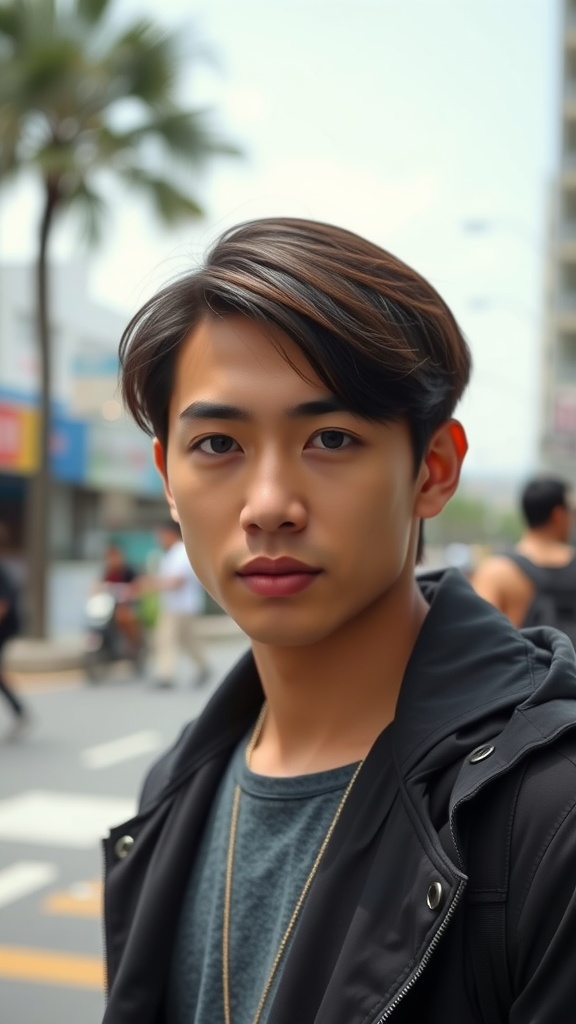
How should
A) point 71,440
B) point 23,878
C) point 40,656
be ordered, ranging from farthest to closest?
point 71,440
point 40,656
point 23,878

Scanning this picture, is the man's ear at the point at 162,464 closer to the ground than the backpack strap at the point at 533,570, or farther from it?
farther from it

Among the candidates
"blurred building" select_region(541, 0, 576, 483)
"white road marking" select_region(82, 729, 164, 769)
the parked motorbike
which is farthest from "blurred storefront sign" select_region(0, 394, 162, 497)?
"blurred building" select_region(541, 0, 576, 483)

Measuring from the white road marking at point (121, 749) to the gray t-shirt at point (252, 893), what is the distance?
21.7ft

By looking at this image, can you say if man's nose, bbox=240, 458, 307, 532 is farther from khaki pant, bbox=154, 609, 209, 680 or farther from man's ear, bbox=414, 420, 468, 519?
khaki pant, bbox=154, 609, 209, 680

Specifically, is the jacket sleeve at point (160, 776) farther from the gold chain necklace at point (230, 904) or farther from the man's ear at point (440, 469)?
the man's ear at point (440, 469)

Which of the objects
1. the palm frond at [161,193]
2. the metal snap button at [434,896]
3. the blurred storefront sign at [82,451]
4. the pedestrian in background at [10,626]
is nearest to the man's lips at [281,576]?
the metal snap button at [434,896]

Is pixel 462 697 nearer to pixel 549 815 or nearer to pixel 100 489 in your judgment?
pixel 549 815

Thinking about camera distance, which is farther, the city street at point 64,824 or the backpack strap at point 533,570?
the backpack strap at point 533,570

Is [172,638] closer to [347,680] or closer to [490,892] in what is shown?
[347,680]

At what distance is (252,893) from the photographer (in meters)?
1.46

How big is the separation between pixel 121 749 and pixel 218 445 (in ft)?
24.7

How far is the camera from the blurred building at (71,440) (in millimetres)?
20109

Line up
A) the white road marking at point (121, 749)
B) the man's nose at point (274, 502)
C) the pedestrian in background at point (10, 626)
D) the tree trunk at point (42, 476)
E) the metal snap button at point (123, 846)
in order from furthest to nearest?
1. the tree trunk at point (42, 476)
2. the pedestrian in background at point (10, 626)
3. the white road marking at point (121, 749)
4. the metal snap button at point (123, 846)
5. the man's nose at point (274, 502)

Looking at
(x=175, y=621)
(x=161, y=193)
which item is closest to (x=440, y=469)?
(x=175, y=621)
